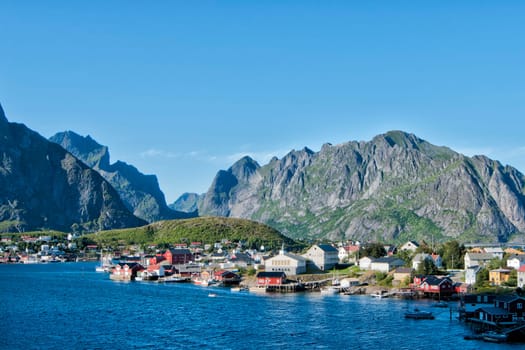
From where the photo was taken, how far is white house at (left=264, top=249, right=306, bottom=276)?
11925 cm

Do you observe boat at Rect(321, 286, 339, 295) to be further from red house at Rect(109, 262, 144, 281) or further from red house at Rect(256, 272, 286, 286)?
red house at Rect(109, 262, 144, 281)

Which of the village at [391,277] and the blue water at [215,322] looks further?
the village at [391,277]

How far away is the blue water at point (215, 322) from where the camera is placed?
189 ft

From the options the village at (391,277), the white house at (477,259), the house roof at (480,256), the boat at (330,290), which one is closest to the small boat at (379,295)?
the village at (391,277)

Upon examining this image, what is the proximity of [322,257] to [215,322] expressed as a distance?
195 ft

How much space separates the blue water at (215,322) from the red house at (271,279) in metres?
9.77

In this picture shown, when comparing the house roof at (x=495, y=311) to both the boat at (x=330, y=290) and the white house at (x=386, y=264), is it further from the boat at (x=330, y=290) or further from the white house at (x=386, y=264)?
the white house at (x=386, y=264)

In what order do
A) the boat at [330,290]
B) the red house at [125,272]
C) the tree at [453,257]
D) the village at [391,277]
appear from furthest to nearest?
the red house at [125,272], the tree at [453,257], the boat at [330,290], the village at [391,277]

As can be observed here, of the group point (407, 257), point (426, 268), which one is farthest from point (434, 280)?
point (407, 257)

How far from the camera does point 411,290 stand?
96938 mm

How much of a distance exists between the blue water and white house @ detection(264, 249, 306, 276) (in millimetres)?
18442

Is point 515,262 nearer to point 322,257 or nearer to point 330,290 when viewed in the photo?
point 330,290

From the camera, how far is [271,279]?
362ft

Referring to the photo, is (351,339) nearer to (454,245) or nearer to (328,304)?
(328,304)
